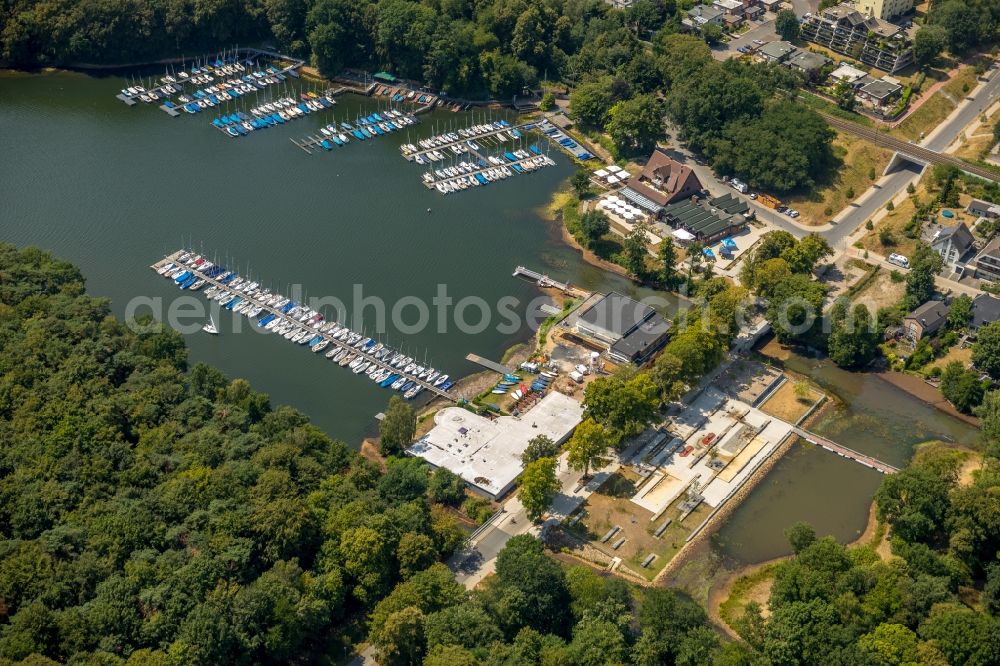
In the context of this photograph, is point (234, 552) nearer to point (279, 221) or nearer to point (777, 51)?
point (279, 221)

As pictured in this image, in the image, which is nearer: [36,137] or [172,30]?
[36,137]

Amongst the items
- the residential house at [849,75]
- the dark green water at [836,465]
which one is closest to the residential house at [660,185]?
the dark green water at [836,465]

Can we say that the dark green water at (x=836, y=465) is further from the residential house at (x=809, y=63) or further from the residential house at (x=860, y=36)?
the residential house at (x=860, y=36)

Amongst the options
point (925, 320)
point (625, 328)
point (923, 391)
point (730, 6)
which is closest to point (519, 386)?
point (625, 328)

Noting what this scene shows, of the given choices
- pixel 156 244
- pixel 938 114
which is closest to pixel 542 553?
pixel 156 244

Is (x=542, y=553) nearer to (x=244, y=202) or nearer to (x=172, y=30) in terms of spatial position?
(x=244, y=202)

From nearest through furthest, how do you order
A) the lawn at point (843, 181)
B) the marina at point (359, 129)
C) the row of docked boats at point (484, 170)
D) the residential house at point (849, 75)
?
the lawn at point (843, 181) → the row of docked boats at point (484, 170) → the marina at point (359, 129) → the residential house at point (849, 75)

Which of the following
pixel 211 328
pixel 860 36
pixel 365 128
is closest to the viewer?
pixel 211 328
